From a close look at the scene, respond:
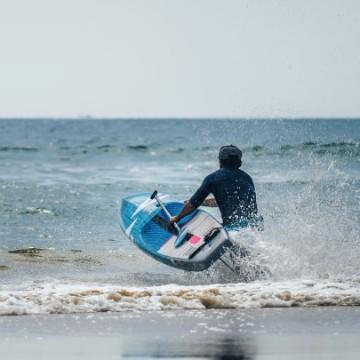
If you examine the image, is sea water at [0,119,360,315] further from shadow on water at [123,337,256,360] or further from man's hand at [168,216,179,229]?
shadow on water at [123,337,256,360]

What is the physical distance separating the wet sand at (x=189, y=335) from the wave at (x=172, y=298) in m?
0.18

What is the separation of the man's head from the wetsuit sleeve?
0.30 meters

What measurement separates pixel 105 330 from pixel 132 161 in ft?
112

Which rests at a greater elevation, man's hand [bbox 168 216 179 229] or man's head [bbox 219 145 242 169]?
man's head [bbox 219 145 242 169]

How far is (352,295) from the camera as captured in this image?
27.6 ft

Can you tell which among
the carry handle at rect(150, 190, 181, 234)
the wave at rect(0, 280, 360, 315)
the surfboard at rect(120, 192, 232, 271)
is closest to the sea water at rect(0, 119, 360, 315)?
the wave at rect(0, 280, 360, 315)

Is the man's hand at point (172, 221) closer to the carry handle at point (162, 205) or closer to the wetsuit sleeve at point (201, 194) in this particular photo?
Answer: the carry handle at point (162, 205)

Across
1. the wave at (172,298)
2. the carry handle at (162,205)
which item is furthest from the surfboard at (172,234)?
the wave at (172,298)

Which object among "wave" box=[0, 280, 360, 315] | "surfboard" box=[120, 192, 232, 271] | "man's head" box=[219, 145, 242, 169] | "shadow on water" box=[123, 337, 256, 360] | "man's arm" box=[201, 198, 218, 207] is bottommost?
"shadow on water" box=[123, 337, 256, 360]

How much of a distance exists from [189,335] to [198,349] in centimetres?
47

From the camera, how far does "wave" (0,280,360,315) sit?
803cm

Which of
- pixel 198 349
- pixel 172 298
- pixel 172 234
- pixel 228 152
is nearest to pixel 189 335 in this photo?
pixel 198 349

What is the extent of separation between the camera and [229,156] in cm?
1012

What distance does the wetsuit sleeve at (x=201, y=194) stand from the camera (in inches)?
396
